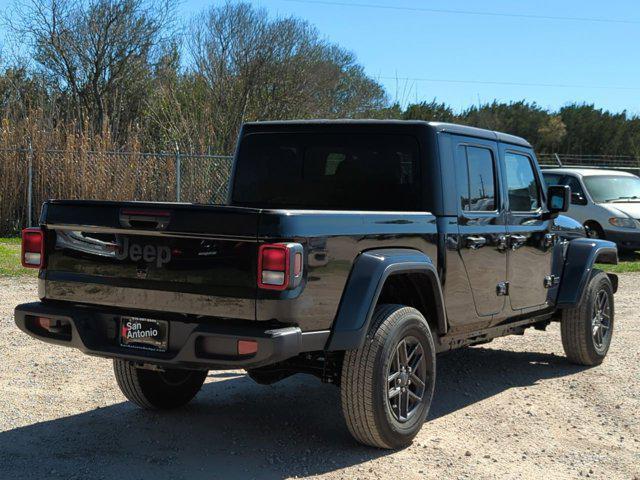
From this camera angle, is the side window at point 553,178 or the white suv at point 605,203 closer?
the white suv at point 605,203

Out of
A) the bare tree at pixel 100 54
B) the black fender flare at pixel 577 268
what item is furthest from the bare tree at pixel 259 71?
the black fender flare at pixel 577 268

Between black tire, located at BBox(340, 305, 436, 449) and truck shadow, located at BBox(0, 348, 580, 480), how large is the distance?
0.59 ft

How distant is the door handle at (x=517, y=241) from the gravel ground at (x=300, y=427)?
1102mm

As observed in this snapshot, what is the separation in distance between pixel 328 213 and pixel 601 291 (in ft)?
13.4

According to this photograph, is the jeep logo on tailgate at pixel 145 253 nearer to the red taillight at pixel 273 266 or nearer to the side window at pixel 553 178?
the red taillight at pixel 273 266

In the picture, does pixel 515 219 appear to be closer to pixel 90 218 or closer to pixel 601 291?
pixel 601 291

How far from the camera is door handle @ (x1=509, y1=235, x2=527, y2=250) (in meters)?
6.50

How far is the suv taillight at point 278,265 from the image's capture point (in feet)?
14.1

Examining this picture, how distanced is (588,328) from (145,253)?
4.28 meters

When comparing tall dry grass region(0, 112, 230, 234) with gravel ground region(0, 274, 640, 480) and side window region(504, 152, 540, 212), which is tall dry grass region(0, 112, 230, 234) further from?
side window region(504, 152, 540, 212)

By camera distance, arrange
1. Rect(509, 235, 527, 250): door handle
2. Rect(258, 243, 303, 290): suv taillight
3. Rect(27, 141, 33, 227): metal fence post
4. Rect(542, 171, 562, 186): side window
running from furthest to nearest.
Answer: Rect(27, 141, 33, 227): metal fence post → Rect(542, 171, 562, 186): side window → Rect(509, 235, 527, 250): door handle → Rect(258, 243, 303, 290): suv taillight

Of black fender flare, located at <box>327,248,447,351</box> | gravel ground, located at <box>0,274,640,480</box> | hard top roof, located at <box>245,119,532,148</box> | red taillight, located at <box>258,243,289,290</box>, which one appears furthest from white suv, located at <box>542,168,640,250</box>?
red taillight, located at <box>258,243,289,290</box>

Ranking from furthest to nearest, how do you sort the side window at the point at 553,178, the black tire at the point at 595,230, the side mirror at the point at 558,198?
the side window at the point at 553,178, the black tire at the point at 595,230, the side mirror at the point at 558,198

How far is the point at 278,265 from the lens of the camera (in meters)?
4.30
